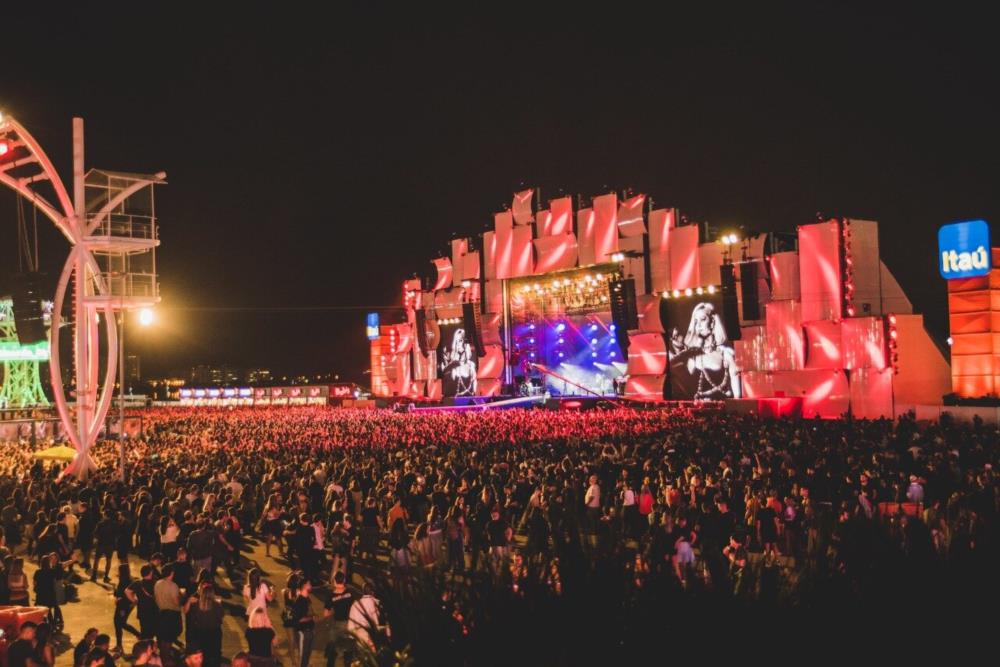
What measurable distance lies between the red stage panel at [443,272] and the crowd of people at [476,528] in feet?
91.2

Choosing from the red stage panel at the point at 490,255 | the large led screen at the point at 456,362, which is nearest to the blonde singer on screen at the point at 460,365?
the large led screen at the point at 456,362

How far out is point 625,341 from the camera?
1592 inches

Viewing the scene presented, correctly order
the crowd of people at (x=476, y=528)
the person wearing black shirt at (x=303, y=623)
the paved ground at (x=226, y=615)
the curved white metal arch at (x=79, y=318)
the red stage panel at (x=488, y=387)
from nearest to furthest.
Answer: the crowd of people at (x=476, y=528) → the person wearing black shirt at (x=303, y=623) → the paved ground at (x=226, y=615) → the curved white metal arch at (x=79, y=318) → the red stage panel at (x=488, y=387)

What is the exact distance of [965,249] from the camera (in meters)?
27.5

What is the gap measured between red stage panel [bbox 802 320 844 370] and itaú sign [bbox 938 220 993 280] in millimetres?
5205

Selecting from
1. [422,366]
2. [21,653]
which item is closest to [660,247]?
[422,366]

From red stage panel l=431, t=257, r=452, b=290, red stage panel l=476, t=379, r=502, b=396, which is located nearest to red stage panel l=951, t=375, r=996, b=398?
red stage panel l=476, t=379, r=502, b=396

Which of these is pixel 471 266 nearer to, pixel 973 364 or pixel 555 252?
pixel 555 252

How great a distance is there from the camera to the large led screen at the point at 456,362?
51219 millimetres

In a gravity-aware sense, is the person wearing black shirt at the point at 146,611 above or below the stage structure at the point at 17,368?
below

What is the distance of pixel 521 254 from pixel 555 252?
2.45 m

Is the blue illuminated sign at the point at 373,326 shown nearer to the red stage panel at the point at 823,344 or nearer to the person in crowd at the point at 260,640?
the red stage panel at the point at 823,344

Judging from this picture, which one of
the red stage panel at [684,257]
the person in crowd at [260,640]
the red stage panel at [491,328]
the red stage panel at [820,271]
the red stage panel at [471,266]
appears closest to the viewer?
the person in crowd at [260,640]

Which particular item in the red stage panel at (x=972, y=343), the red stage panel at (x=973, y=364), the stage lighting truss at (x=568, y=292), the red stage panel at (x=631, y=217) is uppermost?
the red stage panel at (x=631, y=217)
